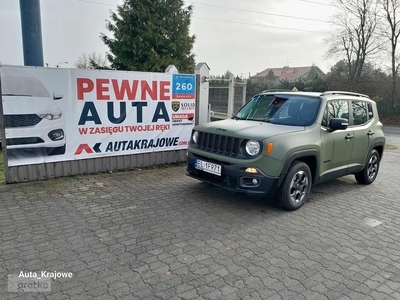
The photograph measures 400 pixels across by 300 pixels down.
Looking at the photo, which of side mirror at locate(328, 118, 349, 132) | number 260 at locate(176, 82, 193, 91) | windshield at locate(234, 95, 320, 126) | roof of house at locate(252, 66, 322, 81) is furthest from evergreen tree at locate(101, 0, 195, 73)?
roof of house at locate(252, 66, 322, 81)

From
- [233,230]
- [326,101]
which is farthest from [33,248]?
[326,101]

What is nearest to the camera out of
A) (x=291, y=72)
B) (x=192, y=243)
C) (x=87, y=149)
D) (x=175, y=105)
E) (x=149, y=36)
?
(x=192, y=243)

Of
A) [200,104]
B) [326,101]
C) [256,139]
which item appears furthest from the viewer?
[200,104]


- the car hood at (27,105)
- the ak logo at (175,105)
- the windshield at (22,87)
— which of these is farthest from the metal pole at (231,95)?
the windshield at (22,87)

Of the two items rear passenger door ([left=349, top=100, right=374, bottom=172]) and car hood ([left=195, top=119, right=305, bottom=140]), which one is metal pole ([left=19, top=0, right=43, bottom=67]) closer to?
car hood ([left=195, top=119, right=305, bottom=140])

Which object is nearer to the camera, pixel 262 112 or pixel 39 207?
pixel 39 207

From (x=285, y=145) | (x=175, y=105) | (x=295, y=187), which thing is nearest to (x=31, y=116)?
(x=175, y=105)

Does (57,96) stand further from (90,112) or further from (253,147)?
(253,147)

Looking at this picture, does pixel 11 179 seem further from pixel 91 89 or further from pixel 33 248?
pixel 33 248

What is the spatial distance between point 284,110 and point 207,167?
168cm

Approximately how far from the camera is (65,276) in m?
2.77

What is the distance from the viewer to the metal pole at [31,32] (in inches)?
243

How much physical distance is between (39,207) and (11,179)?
1330 mm

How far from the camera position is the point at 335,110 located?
5.16 m
